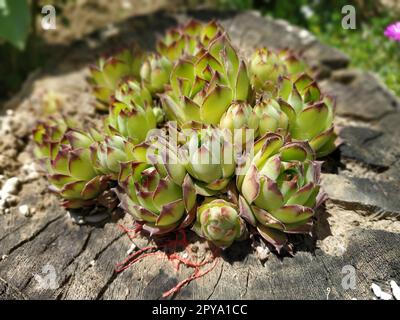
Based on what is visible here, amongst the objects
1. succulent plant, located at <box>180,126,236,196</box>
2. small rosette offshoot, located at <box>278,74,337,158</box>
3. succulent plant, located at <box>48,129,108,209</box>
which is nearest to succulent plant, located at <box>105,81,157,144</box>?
succulent plant, located at <box>48,129,108,209</box>


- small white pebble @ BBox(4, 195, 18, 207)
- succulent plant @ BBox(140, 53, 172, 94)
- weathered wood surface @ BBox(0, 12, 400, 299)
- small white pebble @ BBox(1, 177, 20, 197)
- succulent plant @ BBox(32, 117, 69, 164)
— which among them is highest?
succulent plant @ BBox(140, 53, 172, 94)

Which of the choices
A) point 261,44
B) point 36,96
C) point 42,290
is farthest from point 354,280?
point 36,96

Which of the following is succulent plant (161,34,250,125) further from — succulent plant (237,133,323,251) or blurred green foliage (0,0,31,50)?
blurred green foliage (0,0,31,50)

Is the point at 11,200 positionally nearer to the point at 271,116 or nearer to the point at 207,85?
the point at 207,85

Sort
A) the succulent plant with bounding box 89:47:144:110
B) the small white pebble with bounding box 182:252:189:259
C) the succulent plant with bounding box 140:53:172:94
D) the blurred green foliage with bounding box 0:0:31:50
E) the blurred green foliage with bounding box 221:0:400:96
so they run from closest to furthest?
the small white pebble with bounding box 182:252:189:259 < the succulent plant with bounding box 140:53:172:94 < the succulent plant with bounding box 89:47:144:110 < the blurred green foliage with bounding box 0:0:31:50 < the blurred green foliage with bounding box 221:0:400:96

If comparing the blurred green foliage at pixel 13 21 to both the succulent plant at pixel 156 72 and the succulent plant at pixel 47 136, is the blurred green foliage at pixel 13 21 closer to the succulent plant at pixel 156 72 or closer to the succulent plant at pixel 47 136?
the succulent plant at pixel 47 136
